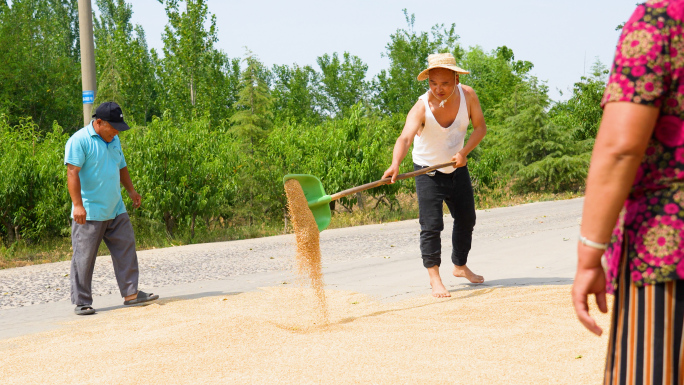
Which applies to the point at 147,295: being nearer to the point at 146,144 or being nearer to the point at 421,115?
the point at 421,115

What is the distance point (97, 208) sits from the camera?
5.95m

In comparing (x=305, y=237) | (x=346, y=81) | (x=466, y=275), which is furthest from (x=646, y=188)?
(x=346, y=81)

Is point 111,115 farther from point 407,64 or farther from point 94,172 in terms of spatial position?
point 407,64

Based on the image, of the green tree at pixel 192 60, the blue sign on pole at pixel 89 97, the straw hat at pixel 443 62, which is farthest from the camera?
the green tree at pixel 192 60

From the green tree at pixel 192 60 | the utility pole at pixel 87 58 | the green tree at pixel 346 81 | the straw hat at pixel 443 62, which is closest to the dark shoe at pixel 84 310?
the straw hat at pixel 443 62

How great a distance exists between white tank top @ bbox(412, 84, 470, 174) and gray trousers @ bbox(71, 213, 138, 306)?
266 cm

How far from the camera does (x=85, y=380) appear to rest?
12.5ft

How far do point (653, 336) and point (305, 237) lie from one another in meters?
3.35

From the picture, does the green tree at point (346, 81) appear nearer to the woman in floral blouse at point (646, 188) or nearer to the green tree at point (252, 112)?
the green tree at point (252, 112)

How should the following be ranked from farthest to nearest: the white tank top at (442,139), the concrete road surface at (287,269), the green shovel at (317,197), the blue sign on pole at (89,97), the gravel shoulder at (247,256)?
the blue sign on pole at (89,97)
the gravel shoulder at (247,256)
the concrete road surface at (287,269)
the white tank top at (442,139)
the green shovel at (317,197)

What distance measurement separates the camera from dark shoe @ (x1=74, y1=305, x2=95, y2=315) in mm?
5719

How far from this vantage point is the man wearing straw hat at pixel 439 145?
556 cm

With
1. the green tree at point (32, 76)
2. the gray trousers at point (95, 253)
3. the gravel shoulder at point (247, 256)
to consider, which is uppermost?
the green tree at point (32, 76)

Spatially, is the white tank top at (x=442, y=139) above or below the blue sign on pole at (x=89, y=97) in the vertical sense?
below
